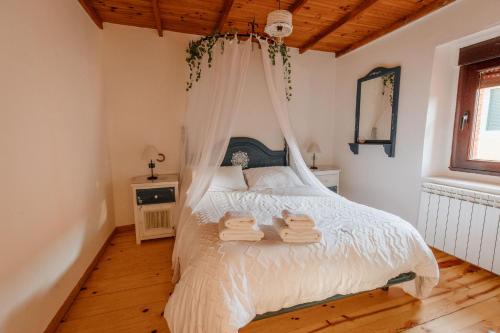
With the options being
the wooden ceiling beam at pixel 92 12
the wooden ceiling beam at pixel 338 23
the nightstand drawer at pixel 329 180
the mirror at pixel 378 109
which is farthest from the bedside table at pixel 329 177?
the wooden ceiling beam at pixel 92 12

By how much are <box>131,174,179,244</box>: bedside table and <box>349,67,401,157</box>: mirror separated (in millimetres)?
2606

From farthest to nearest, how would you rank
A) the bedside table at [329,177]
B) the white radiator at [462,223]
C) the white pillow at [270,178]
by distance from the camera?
the bedside table at [329,177] < the white pillow at [270,178] < the white radiator at [462,223]

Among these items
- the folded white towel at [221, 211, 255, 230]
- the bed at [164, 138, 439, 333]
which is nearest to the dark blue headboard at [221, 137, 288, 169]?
the bed at [164, 138, 439, 333]

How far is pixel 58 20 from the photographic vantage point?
175cm

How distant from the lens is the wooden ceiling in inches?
94.3

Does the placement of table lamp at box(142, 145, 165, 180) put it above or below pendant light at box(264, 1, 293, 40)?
below

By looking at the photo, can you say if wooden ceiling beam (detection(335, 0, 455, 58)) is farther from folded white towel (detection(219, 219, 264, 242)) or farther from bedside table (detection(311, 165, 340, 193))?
folded white towel (detection(219, 219, 264, 242))

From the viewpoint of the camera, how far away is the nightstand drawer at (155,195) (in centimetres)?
270

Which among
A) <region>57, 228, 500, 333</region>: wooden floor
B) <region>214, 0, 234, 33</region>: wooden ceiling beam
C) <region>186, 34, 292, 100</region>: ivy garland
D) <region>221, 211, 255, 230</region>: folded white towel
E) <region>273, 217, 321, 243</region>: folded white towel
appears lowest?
<region>57, 228, 500, 333</region>: wooden floor

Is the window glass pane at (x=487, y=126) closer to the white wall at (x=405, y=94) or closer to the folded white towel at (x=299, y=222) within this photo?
the white wall at (x=405, y=94)

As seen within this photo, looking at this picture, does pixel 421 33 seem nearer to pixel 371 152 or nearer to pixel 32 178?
pixel 371 152

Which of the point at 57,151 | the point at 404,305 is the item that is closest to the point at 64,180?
the point at 57,151

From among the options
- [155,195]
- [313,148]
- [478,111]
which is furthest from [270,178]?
[478,111]

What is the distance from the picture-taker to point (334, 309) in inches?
68.9
